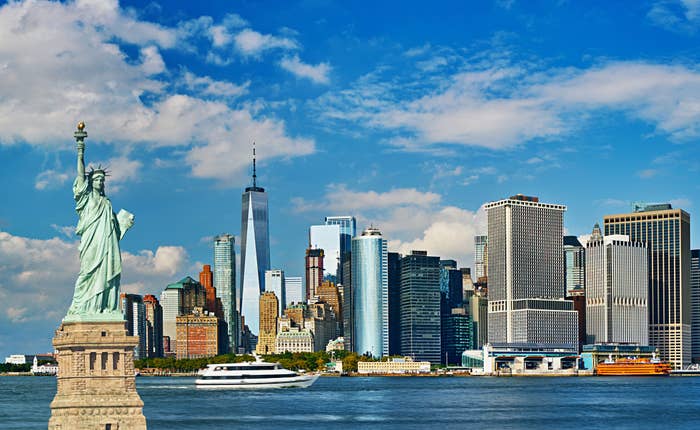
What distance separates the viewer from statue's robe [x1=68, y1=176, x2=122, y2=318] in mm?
39219

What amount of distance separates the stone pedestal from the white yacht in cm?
11084

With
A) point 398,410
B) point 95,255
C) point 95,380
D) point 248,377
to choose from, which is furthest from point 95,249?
point 248,377

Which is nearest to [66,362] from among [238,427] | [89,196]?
[89,196]

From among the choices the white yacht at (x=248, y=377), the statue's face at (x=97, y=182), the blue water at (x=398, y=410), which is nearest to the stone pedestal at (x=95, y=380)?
the statue's face at (x=97, y=182)

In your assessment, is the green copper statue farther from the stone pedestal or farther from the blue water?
the blue water

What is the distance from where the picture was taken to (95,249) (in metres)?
39.5

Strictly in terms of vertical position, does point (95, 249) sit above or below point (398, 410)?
above

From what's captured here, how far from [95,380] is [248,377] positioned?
4452 inches

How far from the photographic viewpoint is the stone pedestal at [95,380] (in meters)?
38.0

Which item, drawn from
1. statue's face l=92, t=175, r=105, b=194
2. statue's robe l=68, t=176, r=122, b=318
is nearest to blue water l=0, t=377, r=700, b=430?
statue's robe l=68, t=176, r=122, b=318

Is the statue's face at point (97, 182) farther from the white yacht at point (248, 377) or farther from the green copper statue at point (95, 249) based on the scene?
the white yacht at point (248, 377)

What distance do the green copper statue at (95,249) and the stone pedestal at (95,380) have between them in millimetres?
783

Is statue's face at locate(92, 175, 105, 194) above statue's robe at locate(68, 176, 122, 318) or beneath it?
above

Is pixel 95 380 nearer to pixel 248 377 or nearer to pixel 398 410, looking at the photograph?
pixel 398 410
